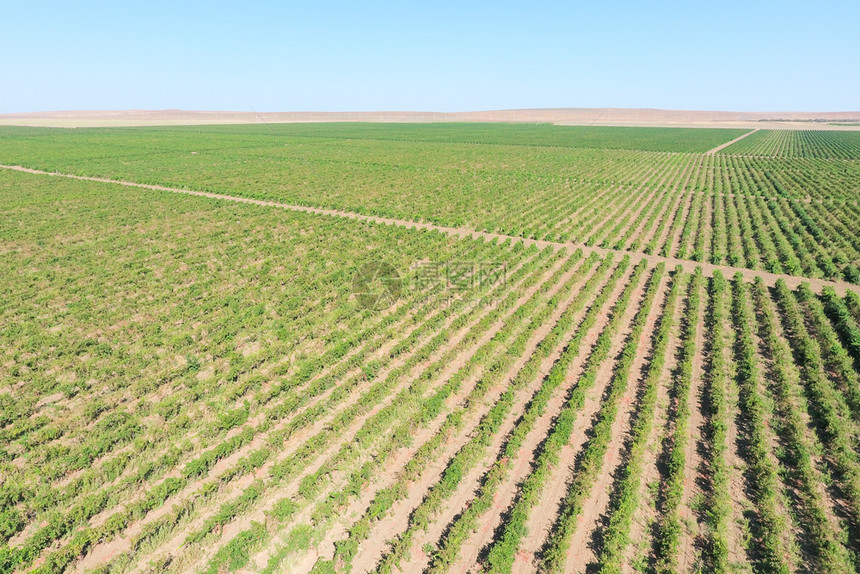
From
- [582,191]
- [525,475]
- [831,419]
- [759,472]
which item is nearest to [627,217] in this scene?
[582,191]

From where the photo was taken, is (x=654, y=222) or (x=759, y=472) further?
(x=654, y=222)

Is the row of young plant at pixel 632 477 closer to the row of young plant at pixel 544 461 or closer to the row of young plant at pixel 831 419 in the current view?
the row of young plant at pixel 544 461

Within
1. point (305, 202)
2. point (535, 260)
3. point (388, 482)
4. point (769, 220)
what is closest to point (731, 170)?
point (769, 220)

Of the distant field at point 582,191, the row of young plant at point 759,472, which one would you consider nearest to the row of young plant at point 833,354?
the row of young plant at point 759,472

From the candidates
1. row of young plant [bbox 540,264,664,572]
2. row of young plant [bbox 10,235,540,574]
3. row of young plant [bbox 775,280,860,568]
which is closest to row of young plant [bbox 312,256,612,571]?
row of young plant [bbox 540,264,664,572]

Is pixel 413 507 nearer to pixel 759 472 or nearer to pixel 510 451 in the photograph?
pixel 510 451

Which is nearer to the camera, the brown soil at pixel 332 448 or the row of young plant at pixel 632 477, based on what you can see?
the row of young plant at pixel 632 477
